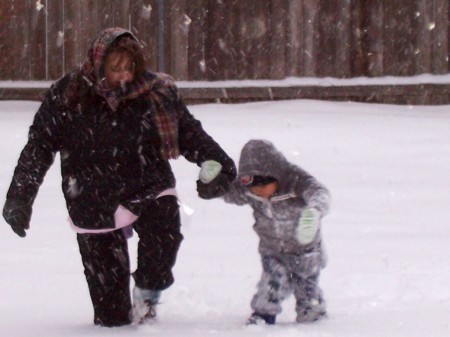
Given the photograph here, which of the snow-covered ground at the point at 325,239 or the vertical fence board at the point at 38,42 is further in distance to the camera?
the vertical fence board at the point at 38,42

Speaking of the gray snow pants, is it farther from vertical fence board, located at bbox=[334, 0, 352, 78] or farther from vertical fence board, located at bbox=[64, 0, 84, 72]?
vertical fence board, located at bbox=[64, 0, 84, 72]

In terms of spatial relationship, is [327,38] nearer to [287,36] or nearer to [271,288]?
[287,36]

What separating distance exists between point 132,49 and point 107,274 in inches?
37.6

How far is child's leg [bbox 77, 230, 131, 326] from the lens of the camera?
4.83m

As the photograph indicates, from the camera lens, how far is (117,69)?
4.67m

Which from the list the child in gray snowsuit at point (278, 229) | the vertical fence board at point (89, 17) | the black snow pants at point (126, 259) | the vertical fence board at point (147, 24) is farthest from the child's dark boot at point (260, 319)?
the vertical fence board at point (89, 17)

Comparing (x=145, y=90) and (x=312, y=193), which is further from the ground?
(x=145, y=90)

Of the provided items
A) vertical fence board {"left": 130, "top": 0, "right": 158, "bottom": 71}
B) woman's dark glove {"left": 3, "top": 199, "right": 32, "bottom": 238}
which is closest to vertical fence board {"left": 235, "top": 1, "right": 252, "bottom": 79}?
vertical fence board {"left": 130, "top": 0, "right": 158, "bottom": 71}

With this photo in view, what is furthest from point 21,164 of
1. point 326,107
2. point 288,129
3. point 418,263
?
point 326,107

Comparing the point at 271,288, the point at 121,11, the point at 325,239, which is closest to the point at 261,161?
the point at 271,288

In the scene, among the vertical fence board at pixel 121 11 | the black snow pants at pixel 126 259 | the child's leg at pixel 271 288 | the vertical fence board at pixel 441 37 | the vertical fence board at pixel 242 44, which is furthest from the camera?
the vertical fence board at pixel 121 11

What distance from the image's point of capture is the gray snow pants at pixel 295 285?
4895 millimetres

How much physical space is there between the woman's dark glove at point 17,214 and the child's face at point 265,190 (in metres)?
0.94

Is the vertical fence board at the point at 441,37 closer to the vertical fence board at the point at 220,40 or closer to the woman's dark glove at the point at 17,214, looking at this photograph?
the vertical fence board at the point at 220,40
